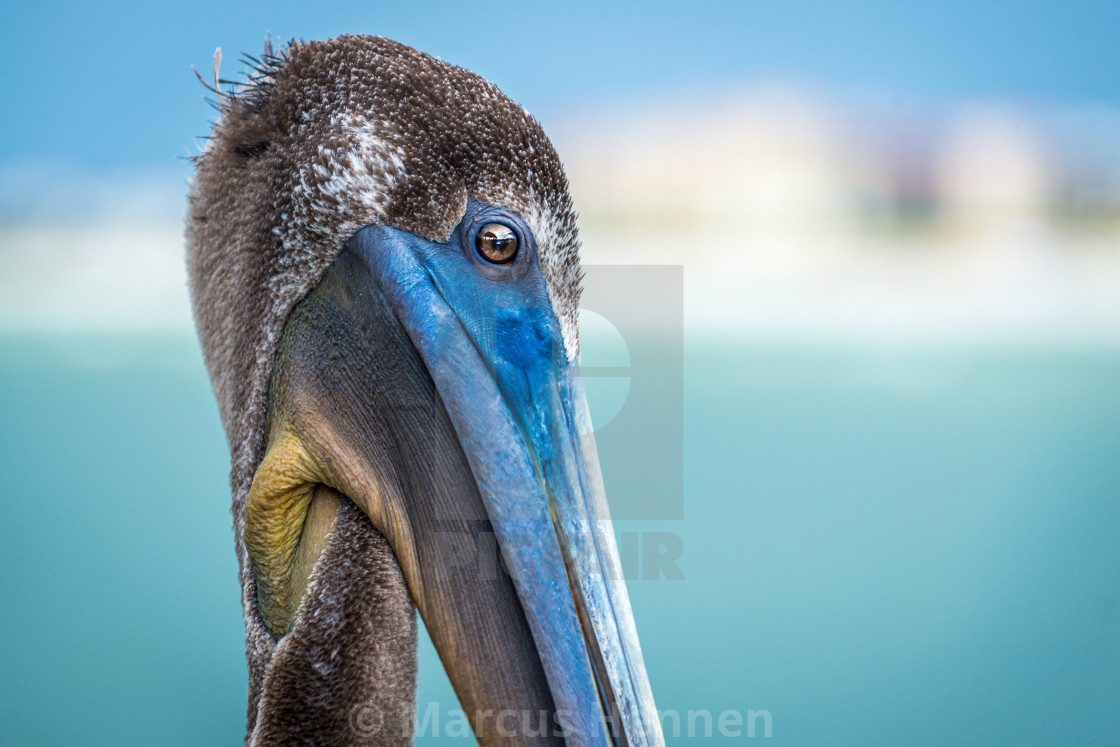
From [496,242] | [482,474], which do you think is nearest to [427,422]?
[482,474]

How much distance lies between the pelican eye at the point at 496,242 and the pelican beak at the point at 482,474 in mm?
18

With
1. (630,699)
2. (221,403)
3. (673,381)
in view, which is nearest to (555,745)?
(630,699)

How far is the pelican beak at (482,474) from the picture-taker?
994 mm

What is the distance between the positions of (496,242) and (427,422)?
0.26 m

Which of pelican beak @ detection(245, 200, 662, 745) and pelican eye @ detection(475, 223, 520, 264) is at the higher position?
pelican eye @ detection(475, 223, 520, 264)

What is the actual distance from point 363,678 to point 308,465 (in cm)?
31

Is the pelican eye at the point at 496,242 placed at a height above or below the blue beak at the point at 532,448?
above

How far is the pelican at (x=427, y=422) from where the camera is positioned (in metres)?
1.00

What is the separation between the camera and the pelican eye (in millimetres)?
1025

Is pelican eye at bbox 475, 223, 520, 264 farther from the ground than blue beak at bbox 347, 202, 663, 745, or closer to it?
farther from the ground

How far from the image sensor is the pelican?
39.5 inches

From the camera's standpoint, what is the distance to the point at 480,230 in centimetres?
103

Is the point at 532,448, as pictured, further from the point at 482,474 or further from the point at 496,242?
the point at 496,242

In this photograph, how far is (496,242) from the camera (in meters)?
1.03
